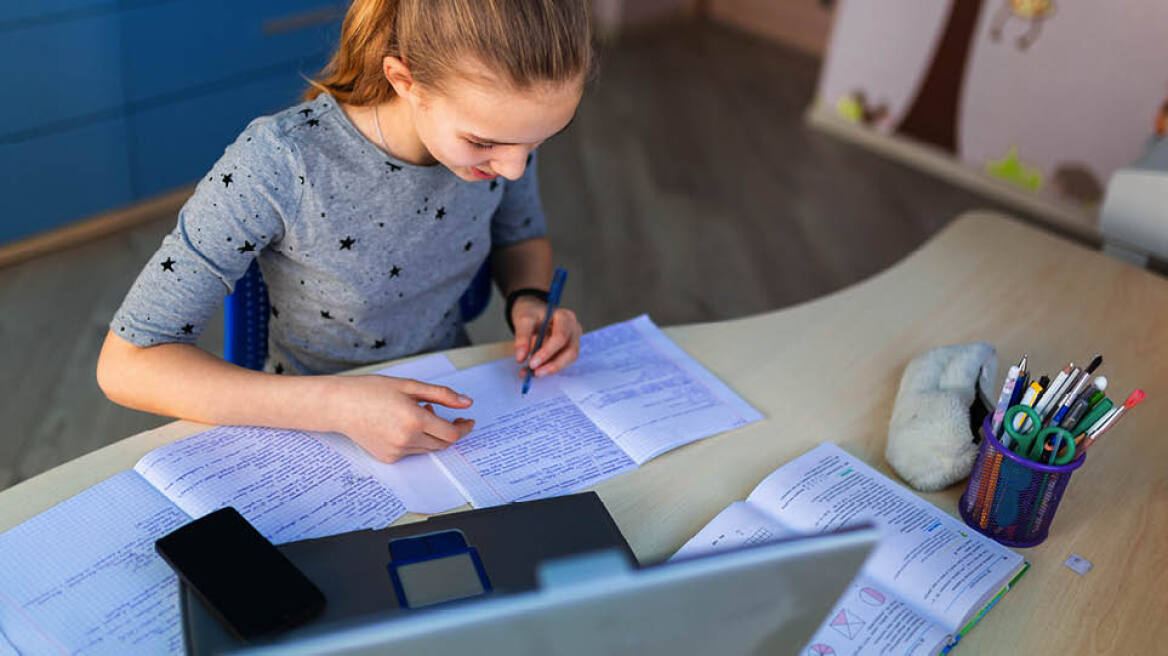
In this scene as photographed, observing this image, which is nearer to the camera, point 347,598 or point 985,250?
point 347,598

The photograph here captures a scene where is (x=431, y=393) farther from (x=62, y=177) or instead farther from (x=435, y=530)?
(x=62, y=177)

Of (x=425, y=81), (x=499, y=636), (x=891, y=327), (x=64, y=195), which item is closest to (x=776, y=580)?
(x=499, y=636)

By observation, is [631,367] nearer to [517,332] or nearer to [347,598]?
[517,332]

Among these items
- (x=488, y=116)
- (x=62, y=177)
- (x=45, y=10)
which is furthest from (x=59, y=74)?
(x=488, y=116)

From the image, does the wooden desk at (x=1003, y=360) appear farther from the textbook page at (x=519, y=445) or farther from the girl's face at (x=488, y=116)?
the girl's face at (x=488, y=116)

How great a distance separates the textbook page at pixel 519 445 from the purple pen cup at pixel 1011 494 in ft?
1.10

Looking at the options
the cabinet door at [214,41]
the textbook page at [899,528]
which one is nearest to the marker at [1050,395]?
the textbook page at [899,528]

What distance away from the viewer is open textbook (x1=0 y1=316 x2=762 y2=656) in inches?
32.3

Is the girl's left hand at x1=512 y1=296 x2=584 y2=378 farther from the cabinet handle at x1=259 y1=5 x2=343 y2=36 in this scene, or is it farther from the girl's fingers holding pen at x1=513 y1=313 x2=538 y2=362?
the cabinet handle at x1=259 y1=5 x2=343 y2=36

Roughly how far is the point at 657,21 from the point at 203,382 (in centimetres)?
372

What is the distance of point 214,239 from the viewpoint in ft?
3.43

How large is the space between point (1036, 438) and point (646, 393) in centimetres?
41

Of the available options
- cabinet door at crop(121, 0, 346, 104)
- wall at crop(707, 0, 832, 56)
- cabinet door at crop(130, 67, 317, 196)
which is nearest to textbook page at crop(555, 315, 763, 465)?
cabinet door at crop(121, 0, 346, 104)

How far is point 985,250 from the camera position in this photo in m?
1.51
